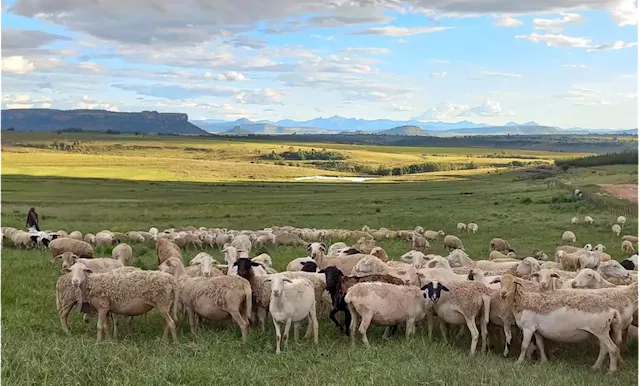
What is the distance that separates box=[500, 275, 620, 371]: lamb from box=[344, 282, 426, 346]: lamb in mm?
1930

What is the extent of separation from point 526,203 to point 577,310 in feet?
122

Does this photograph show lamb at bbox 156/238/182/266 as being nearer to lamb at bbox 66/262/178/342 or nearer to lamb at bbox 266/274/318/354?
lamb at bbox 66/262/178/342

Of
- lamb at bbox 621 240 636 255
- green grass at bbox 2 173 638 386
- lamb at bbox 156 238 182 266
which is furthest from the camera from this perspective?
lamb at bbox 621 240 636 255

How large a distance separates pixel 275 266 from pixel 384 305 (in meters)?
8.49

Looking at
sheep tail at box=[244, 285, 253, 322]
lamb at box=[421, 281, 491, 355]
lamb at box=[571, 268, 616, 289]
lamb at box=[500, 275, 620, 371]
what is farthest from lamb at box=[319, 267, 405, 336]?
lamb at box=[571, 268, 616, 289]

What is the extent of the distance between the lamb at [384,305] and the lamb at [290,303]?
752mm

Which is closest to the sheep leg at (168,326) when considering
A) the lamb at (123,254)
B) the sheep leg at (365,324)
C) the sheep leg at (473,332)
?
the sheep leg at (365,324)

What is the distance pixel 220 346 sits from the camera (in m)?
10.2

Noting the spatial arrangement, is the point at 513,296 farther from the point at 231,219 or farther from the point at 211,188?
the point at 211,188

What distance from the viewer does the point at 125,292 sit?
11.2 metres

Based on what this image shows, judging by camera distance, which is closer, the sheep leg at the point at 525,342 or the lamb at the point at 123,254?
the sheep leg at the point at 525,342

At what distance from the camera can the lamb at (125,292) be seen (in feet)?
36.8

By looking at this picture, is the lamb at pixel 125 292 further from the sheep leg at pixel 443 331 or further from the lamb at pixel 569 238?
the lamb at pixel 569 238

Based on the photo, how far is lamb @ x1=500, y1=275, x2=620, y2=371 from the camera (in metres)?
9.88
